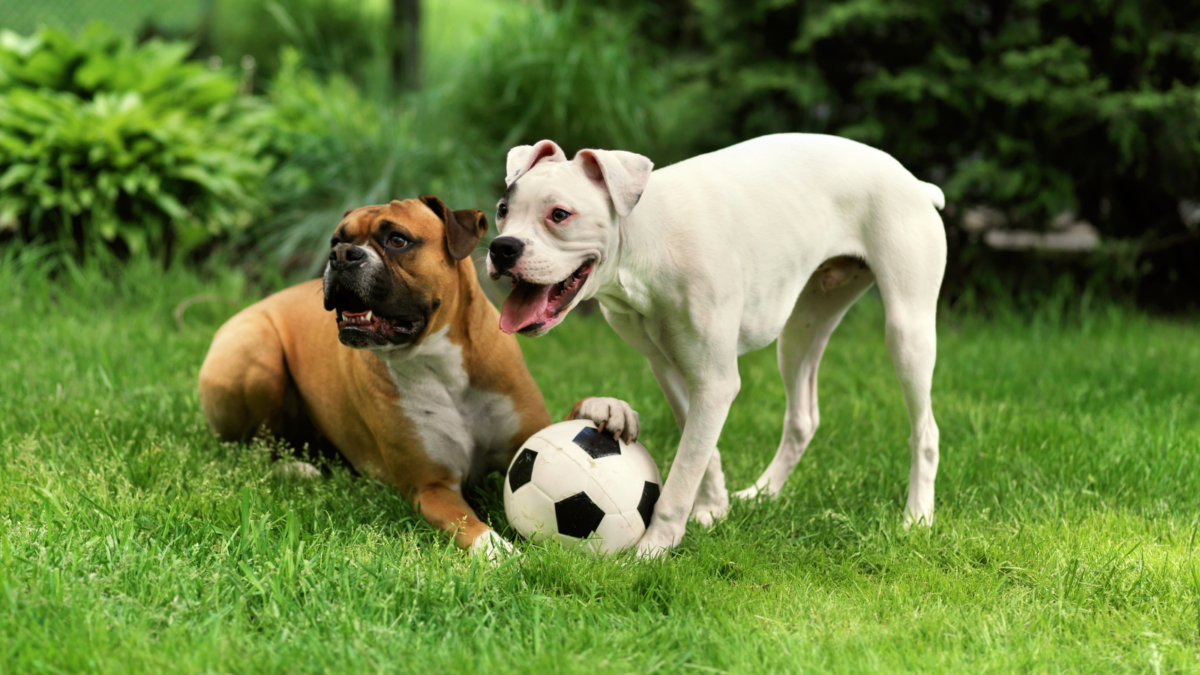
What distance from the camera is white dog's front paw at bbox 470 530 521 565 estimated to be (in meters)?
2.96

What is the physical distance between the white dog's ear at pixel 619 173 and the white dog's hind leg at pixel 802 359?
41.1 inches

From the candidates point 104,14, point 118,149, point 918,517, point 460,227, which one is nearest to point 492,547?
point 460,227

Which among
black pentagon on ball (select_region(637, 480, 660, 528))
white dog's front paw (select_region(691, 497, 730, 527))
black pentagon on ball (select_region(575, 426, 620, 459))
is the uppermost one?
black pentagon on ball (select_region(575, 426, 620, 459))

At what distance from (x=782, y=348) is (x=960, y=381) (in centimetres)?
207

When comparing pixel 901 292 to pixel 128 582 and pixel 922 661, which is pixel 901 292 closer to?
pixel 922 661

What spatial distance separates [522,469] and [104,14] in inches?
380

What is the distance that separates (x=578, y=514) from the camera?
3.02 meters

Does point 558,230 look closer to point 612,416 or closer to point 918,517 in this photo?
point 612,416

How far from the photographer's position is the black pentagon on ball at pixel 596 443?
3.11 m

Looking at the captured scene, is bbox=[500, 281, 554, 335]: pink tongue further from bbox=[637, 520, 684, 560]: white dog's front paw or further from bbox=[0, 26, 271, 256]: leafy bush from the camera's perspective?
bbox=[0, 26, 271, 256]: leafy bush

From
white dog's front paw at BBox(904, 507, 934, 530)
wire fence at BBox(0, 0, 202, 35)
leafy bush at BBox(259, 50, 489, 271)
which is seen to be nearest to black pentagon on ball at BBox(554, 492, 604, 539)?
white dog's front paw at BBox(904, 507, 934, 530)

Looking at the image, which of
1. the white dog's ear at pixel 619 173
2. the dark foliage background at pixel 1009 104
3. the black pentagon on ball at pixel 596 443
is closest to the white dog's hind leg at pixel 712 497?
the black pentagon on ball at pixel 596 443

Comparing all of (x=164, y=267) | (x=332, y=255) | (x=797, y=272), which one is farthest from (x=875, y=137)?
(x=164, y=267)

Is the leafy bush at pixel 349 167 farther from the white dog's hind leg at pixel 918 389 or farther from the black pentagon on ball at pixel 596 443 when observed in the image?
the white dog's hind leg at pixel 918 389
